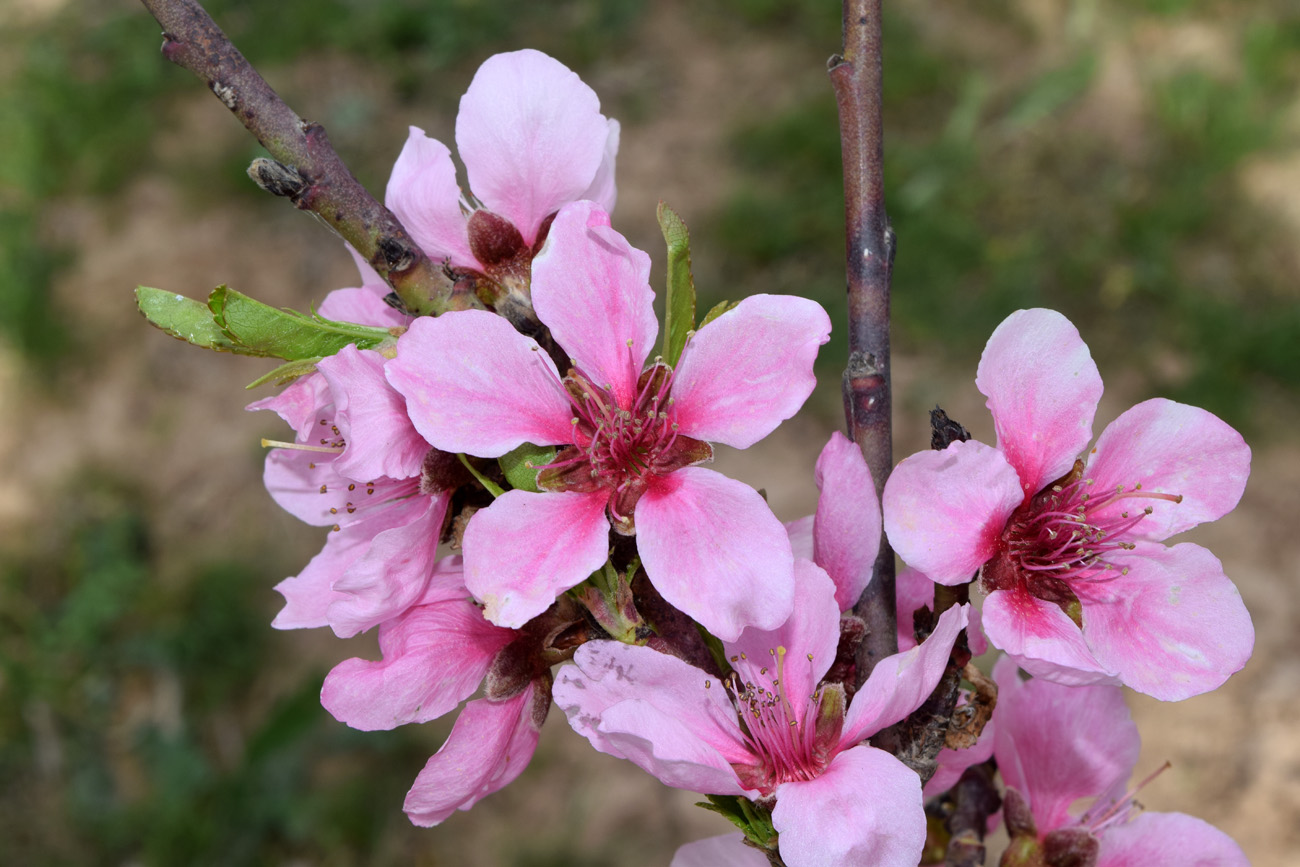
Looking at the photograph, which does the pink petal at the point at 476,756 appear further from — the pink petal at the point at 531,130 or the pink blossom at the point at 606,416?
the pink petal at the point at 531,130

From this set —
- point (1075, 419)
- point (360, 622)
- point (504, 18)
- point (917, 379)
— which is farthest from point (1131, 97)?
point (360, 622)

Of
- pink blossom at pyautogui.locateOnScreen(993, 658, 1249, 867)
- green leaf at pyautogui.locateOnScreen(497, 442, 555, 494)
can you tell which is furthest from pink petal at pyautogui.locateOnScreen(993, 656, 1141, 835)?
green leaf at pyautogui.locateOnScreen(497, 442, 555, 494)

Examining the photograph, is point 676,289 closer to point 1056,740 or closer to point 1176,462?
point 1176,462

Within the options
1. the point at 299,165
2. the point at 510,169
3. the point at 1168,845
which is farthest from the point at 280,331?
the point at 1168,845

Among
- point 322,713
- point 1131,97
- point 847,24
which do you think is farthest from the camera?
point 1131,97

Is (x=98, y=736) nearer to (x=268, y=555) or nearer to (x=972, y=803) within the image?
(x=268, y=555)

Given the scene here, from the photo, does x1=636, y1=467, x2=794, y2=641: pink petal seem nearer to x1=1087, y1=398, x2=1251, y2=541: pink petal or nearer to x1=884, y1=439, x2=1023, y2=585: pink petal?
x1=884, y1=439, x2=1023, y2=585: pink petal

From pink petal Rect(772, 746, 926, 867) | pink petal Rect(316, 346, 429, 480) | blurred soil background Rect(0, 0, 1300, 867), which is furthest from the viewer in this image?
blurred soil background Rect(0, 0, 1300, 867)

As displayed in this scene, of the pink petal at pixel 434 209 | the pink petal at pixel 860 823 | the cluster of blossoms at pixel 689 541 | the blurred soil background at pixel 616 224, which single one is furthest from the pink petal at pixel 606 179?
the blurred soil background at pixel 616 224
